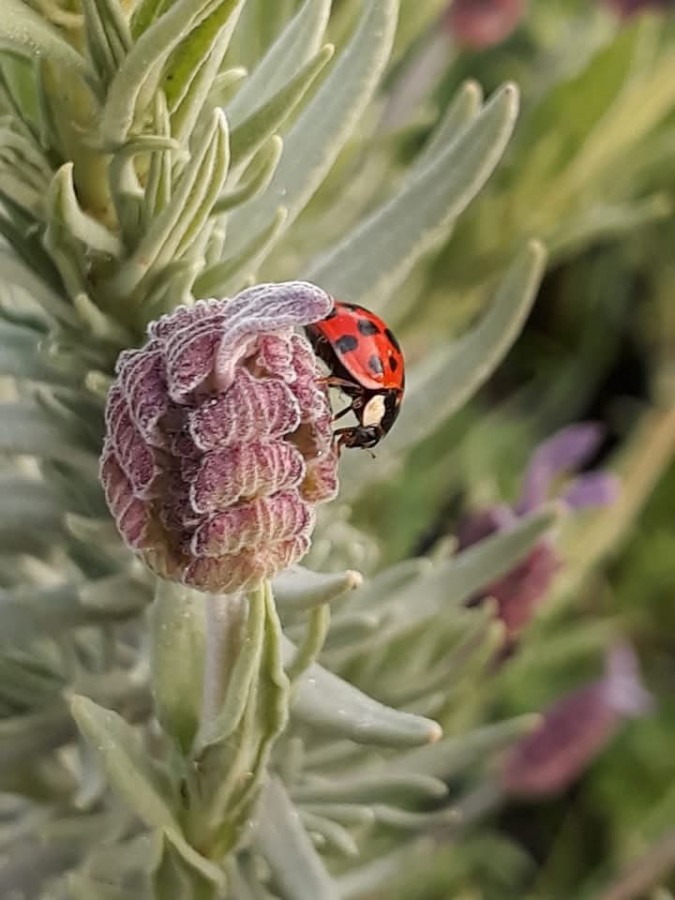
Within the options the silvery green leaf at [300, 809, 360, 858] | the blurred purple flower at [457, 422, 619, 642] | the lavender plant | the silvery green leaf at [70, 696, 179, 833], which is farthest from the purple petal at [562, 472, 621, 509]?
the silvery green leaf at [70, 696, 179, 833]

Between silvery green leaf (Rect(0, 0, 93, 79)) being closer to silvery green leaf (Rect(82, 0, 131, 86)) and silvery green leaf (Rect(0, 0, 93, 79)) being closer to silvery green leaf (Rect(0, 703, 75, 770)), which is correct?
silvery green leaf (Rect(82, 0, 131, 86))

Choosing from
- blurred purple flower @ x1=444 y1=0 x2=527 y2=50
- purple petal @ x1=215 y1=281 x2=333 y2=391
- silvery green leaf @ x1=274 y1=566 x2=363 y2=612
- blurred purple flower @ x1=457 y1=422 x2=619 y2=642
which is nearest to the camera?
purple petal @ x1=215 y1=281 x2=333 y2=391

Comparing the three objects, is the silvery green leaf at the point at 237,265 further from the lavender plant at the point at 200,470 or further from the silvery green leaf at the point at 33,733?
the silvery green leaf at the point at 33,733

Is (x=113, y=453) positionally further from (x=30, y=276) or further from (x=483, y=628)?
(x=483, y=628)

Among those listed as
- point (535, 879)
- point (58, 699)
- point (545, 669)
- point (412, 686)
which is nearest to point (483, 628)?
point (412, 686)

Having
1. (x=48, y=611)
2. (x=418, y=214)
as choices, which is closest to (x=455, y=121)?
(x=418, y=214)

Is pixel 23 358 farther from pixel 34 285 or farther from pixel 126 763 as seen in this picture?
pixel 126 763

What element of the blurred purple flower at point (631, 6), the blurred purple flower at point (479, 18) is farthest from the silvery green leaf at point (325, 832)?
the blurred purple flower at point (631, 6)

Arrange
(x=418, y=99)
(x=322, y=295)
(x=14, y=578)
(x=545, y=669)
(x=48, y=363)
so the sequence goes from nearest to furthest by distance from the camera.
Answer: (x=322, y=295)
(x=48, y=363)
(x=14, y=578)
(x=418, y=99)
(x=545, y=669)
